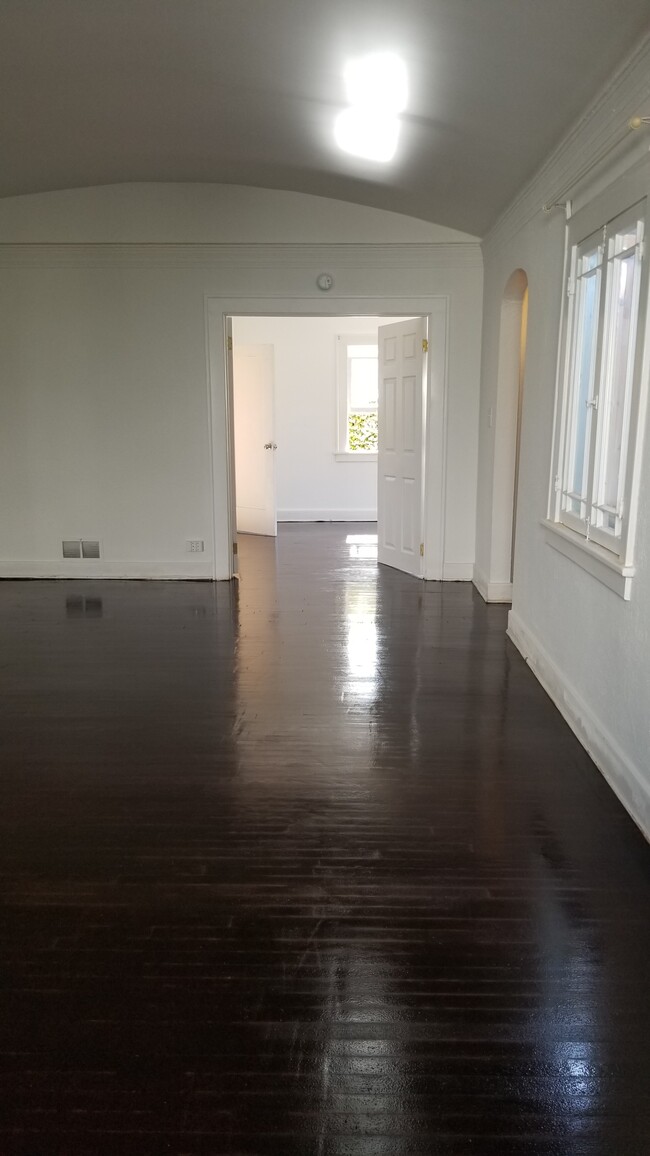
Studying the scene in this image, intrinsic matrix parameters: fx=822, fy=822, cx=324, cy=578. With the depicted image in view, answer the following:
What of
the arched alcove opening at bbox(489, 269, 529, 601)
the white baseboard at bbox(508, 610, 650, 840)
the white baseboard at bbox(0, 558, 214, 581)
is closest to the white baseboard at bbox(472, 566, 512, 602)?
the arched alcove opening at bbox(489, 269, 529, 601)

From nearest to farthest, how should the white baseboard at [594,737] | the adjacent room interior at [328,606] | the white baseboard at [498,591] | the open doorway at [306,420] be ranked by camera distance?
the adjacent room interior at [328,606], the white baseboard at [594,737], the white baseboard at [498,591], the open doorway at [306,420]

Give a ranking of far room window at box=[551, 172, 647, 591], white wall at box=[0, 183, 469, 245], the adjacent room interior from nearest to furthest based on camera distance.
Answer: the adjacent room interior, far room window at box=[551, 172, 647, 591], white wall at box=[0, 183, 469, 245]

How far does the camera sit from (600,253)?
349 cm

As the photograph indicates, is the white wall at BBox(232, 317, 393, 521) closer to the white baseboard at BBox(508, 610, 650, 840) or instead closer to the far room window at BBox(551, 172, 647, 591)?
the white baseboard at BBox(508, 610, 650, 840)

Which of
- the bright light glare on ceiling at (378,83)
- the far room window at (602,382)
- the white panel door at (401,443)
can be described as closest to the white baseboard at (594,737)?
the far room window at (602,382)

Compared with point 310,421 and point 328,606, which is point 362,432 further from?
point 328,606

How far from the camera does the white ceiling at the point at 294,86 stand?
305 centimetres

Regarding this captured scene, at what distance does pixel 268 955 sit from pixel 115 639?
3309 millimetres

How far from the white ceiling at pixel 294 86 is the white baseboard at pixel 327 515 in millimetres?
4967

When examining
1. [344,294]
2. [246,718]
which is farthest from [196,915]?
[344,294]

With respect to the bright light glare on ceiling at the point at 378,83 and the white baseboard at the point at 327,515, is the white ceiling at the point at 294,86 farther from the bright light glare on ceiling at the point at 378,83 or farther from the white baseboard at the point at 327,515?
the white baseboard at the point at 327,515

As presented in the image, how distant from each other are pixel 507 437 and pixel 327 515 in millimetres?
4630

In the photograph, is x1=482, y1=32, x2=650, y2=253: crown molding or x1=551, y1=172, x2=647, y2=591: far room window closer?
x1=482, y1=32, x2=650, y2=253: crown molding

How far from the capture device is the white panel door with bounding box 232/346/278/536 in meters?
8.83
